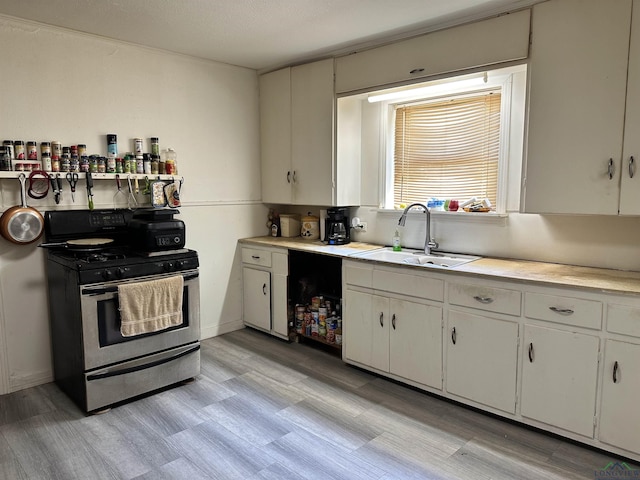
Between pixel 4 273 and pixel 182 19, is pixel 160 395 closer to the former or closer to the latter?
pixel 4 273

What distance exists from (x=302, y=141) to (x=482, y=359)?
2261 millimetres

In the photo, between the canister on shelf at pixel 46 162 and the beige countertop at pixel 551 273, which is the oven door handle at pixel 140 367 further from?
the canister on shelf at pixel 46 162

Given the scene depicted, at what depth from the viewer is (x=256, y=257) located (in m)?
3.96

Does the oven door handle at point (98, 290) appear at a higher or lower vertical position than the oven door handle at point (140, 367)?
higher

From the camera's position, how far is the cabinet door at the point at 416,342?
2.75 m

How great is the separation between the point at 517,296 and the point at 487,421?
0.76 metres

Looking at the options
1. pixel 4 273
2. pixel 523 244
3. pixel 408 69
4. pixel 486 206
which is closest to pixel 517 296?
pixel 523 244

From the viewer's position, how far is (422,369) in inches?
111

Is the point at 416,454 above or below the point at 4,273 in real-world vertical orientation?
below

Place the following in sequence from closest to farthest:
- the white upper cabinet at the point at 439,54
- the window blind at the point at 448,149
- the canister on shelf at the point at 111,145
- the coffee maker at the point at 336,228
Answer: the white upper cabinet at the point at 439,54
the window blind at the point at 448,149
the canister on shelf at the point at 111,145
the coffee maker at the point at 336,228

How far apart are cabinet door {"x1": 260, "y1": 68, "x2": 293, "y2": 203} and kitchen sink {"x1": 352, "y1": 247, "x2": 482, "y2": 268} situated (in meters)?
1.10

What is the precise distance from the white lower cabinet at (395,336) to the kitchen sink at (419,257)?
291mm

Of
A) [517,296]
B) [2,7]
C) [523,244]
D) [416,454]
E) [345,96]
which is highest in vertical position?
[2,7]

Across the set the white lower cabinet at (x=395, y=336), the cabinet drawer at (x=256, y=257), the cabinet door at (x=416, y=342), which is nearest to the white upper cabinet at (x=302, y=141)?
the cabinet drawer at (x=256, y=257)
